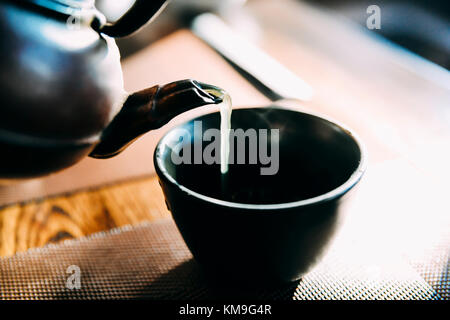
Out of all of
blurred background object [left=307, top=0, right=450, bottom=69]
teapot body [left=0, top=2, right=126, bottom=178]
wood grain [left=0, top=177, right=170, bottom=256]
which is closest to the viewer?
teapot body [left=0, top=2, right=126, bottom=178]

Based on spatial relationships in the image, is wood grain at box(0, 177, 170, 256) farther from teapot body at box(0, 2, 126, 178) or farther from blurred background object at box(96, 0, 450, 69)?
blurred background object at box(96, 0, 450, 69)

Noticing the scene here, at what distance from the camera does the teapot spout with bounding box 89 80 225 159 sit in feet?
1.32

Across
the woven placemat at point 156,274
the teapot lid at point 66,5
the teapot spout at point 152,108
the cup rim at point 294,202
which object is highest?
→ the teapot lid at point 66,5

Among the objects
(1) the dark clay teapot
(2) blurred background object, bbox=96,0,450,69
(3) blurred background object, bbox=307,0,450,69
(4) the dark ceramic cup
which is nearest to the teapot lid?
(1) the dark clay teapot

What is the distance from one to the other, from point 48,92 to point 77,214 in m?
0.34

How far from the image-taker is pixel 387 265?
519 mm

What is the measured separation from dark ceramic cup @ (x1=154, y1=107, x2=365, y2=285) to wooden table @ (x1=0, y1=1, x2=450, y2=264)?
130 millimetres

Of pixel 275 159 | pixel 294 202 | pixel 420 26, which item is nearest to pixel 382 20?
pixel 420 26

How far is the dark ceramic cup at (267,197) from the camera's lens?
382 mm

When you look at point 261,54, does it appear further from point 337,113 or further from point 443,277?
point 443,277

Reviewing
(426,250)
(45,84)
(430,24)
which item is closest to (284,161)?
(426,250)

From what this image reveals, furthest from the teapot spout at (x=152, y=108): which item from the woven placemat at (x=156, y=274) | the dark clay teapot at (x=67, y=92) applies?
the woven placemat at (x=156, y=274)

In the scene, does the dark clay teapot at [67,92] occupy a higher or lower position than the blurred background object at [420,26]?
higher

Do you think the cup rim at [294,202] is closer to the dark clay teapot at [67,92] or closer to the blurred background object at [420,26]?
the dark clay teapot at [67,92]
